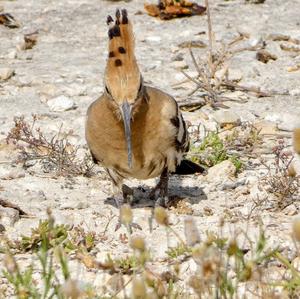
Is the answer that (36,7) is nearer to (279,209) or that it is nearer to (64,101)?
(64,101)

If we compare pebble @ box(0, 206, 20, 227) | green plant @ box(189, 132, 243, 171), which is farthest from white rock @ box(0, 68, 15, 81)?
pebble @ box(0, 206, 20, 227)

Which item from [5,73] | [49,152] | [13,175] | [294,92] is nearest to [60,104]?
[5,73]

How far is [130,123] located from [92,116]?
27 cm

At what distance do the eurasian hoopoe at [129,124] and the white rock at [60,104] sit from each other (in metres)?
1.56

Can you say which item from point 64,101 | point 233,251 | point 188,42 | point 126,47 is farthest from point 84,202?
point 188,42

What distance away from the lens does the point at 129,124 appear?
177 inches

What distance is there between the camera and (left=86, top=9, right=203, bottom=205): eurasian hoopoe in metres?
4.48

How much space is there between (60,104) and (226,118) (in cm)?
124

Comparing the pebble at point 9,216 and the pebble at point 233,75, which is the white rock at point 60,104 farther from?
the pebble at point 9,216

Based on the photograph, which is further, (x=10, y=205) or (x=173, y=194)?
(x=173, y=194)

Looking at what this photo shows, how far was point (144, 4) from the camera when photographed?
8.85m

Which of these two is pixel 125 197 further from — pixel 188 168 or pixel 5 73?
pixel 5 73

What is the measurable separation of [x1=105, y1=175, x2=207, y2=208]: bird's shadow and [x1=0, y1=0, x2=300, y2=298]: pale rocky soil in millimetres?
12

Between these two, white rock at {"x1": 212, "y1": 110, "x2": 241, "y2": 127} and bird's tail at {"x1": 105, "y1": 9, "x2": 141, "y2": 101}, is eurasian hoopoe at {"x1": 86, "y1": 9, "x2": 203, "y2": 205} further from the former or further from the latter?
white rock at {"x1": 212, "y1": 110, "x2": 241, "y2": 127}
